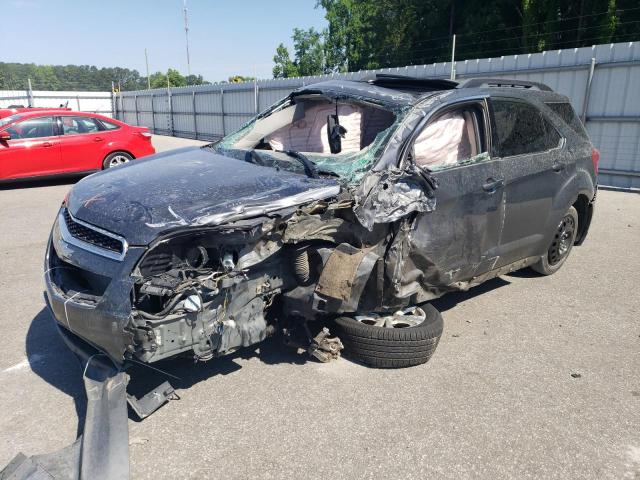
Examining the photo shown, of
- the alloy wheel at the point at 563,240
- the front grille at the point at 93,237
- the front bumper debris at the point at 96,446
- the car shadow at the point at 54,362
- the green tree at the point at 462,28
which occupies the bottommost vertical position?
the car shadow at the point at 54,362

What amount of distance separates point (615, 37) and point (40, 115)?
24849 mm

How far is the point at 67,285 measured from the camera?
10.4ft

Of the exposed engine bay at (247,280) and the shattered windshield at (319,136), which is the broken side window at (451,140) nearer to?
the shattered windshield at (319,136)

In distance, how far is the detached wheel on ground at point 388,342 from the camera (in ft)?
11.5

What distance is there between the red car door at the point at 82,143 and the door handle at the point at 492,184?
9.47 metres

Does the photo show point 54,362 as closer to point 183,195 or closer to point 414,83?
point 183,195

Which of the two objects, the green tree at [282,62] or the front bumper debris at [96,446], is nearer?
the front bumper debris at [96,446]

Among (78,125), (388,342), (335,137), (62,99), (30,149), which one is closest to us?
(388,342)

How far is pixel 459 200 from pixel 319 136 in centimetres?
153

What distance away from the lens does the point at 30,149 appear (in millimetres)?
10352

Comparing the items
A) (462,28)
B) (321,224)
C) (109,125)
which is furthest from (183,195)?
(462,28)

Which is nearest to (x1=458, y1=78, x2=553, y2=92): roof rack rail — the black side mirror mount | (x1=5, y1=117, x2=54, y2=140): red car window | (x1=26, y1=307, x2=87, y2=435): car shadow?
the black side mirror mount

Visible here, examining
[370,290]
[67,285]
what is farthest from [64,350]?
[370,290]

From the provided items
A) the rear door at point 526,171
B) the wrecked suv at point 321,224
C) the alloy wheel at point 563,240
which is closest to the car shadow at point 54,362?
the wrecked suv at point 321,224
